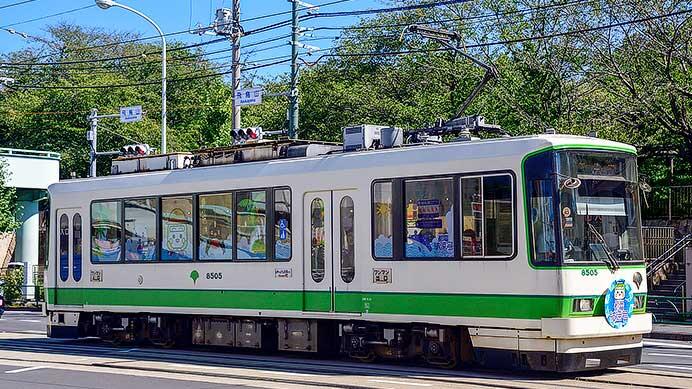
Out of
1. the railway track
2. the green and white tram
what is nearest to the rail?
the railway track

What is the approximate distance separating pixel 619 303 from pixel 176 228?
8038mm

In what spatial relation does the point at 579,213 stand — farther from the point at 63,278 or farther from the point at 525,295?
the point at 63,278

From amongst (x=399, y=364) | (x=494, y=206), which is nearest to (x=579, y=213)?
(x=494, y=206)

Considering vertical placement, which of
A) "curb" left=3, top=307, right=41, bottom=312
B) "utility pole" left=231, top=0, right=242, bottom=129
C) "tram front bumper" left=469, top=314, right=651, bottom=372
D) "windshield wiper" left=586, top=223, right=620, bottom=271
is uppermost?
"utility pole" left=231, top=0, right=242, bottom=129

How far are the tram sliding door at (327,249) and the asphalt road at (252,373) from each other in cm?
101

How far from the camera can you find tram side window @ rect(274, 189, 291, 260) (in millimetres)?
17562

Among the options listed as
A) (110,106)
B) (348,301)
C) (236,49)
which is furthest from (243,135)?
(110,106)

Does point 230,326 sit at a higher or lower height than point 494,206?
lower

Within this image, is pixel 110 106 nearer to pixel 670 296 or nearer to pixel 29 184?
pixel 29 184

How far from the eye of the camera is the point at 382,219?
16.2 m

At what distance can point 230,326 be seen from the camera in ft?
62.3

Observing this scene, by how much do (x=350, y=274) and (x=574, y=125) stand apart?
17.6 m

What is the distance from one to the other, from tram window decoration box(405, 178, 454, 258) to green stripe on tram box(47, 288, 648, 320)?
0.63m

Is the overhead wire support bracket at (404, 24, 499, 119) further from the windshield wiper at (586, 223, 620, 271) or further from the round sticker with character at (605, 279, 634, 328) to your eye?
the round sticker with character at (605, 279, 634, 328)
